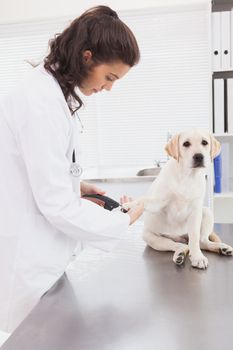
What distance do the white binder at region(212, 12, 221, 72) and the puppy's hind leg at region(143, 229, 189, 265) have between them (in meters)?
1.33

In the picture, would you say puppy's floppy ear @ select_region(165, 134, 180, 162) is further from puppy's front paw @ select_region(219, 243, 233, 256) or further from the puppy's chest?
puppy's front paw @ select_region(219, 243, 233, 256)

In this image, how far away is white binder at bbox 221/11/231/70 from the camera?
211 cm

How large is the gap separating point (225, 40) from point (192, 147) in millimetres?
1168

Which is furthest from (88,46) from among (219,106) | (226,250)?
(219,106)

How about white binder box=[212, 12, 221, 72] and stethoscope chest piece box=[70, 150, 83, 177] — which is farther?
white binder box=[212, 12, 221, 72]

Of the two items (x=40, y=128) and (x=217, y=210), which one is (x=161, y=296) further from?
(x=217, y=210)

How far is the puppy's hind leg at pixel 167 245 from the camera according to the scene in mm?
1129

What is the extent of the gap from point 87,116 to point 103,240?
2128 millimetres

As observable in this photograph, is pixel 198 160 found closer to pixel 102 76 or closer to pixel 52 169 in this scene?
pixel 102 76

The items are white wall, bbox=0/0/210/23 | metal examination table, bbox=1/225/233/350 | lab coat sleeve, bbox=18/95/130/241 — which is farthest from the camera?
white wall, bbox=0/0/210/23

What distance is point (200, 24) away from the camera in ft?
8.95

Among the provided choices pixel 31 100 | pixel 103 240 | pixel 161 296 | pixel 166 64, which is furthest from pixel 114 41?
pixel 166 64

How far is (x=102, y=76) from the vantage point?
0.97 m

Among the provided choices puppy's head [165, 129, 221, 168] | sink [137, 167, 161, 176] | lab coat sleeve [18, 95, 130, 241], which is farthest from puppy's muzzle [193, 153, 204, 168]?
sink [137, 167, 161, 176]
